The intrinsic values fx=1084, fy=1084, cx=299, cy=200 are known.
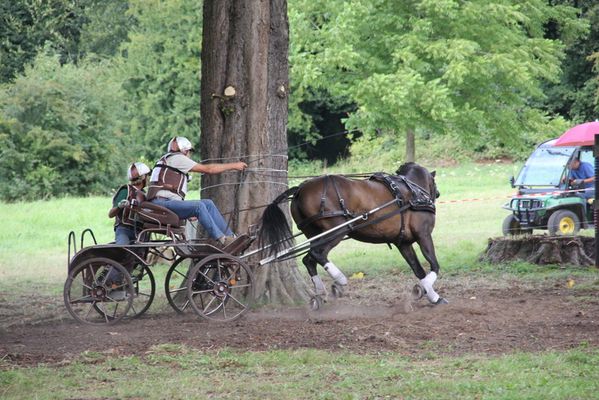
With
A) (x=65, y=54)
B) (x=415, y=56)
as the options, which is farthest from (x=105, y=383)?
(x=65, y=54)

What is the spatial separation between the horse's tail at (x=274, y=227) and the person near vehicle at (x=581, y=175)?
454 inches

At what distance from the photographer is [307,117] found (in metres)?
45.8

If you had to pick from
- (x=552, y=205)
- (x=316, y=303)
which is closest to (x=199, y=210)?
(x=316, y=303)

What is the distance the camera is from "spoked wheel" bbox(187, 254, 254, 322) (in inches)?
481

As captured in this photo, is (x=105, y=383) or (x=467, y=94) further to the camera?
(x=467, y=94)

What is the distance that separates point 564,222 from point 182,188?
12100 millimetres

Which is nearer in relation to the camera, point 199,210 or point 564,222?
point 199,210

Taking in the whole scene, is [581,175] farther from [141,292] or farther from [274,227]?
[274,227]

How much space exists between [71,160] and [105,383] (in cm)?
3072

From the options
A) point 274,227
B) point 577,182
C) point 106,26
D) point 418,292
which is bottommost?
point 418,292

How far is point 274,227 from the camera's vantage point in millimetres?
12953

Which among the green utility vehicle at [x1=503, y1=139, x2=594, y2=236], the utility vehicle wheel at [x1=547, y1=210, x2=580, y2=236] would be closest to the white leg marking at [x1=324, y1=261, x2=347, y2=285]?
the green utility vehicle at [x1=503, y1=139, x2=594, y2=236]

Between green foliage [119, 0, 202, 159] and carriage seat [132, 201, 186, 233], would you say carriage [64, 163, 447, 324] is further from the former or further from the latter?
green foliage [119, 0, 202, 159]

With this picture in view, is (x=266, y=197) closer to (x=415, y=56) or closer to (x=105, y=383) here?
(x=105, y=383)
